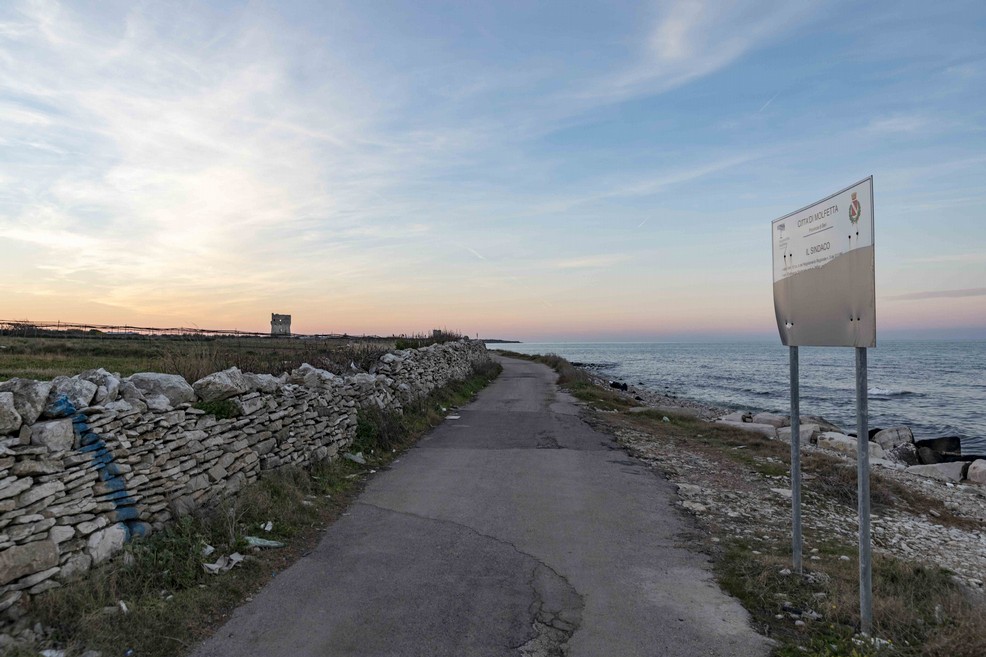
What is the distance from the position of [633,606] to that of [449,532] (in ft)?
7.68

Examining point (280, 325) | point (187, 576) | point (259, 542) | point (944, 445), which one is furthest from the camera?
point (280, 325)

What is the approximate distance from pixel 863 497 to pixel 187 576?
525cm

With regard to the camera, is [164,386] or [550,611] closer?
[550,611]

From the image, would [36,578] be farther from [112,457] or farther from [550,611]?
[550,611]

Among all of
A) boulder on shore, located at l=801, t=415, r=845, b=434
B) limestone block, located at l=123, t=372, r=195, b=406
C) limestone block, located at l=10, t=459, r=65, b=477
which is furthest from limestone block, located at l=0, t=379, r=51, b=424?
boulder on shore, located at l=801, t=415, r=845, b=434

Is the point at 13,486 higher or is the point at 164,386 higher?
the point at 164,386

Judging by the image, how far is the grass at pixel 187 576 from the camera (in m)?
3.68

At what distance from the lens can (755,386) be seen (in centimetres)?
4084

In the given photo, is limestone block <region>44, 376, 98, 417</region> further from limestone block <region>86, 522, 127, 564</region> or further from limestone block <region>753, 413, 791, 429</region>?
limestone block <region>753, 413, 791, 429</region>

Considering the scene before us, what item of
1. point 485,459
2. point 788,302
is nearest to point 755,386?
point 485,459

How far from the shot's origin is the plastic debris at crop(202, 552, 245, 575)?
472 centimetres

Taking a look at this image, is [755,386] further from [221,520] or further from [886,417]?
[221,520]

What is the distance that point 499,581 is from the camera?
4836mm

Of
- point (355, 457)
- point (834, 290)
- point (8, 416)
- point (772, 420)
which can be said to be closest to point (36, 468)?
point (8, 416)
